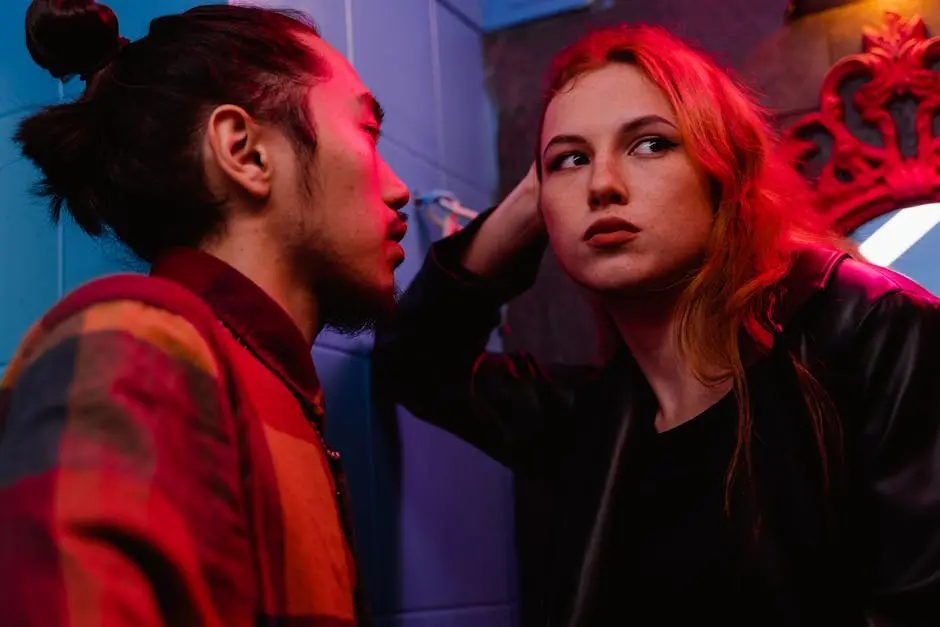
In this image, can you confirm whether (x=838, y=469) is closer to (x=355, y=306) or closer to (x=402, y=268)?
(x=355, y=306)

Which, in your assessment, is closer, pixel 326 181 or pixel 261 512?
pixel 261 512

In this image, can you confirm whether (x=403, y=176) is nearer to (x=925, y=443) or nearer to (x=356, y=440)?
(x=356, y=440)

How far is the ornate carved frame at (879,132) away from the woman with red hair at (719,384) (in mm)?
280

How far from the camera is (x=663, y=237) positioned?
1141 millimetres

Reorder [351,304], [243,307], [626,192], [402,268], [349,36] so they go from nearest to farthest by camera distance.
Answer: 1. [243,307]
2. [351,304]
3. [626,192]
4. [349,36]
5. [402,268]

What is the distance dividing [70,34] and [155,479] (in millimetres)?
504

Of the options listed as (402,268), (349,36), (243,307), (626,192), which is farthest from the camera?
(402,268)

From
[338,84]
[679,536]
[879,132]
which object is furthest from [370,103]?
[879,132]

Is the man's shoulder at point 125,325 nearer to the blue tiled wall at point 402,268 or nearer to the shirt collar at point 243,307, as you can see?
the shirt collar at point 243,307

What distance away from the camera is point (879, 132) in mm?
1611

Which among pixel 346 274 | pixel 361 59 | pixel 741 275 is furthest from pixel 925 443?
pixel 361 59

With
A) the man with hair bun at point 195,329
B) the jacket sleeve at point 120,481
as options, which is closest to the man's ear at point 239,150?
the man with hair bun at point 195,329

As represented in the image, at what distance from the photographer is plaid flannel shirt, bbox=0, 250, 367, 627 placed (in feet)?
1.87

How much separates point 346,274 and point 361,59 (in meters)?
0.60
